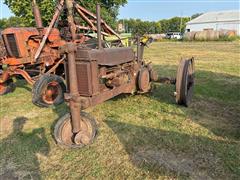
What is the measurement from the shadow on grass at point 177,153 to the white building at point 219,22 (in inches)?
2219

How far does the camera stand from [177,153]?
11.8 feet

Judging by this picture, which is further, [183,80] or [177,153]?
[183,80]

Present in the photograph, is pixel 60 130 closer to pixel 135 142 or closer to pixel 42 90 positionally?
pixel 135 142

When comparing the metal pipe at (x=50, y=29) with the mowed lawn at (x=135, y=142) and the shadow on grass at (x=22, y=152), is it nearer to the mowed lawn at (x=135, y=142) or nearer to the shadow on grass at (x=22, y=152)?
the mowed lawn at (x=135, y=142)

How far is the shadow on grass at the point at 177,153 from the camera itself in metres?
3.16

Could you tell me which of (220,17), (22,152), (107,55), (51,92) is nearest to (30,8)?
(51,92)

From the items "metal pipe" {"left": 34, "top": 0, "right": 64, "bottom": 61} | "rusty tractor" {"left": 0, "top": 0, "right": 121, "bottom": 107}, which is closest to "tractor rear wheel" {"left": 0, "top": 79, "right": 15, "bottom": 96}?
"rusty tractor" {"left": 0, "top": 0, "right": 121, "bottom": 107}

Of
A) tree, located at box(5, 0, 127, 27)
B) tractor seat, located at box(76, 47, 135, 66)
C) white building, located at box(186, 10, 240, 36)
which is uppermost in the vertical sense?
tree, located at box(5, 0, 127, 27)

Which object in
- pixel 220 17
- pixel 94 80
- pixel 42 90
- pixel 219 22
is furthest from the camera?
pixel 220 17

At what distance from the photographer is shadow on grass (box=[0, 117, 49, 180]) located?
3.28m

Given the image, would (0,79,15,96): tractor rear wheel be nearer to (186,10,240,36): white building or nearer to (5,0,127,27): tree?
(5,0,127,27): tree

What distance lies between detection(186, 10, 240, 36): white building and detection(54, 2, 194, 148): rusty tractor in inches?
2170

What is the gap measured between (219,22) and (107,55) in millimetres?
60910

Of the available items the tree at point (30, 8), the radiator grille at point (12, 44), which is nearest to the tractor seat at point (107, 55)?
the radiator grille at point (12, 44)
